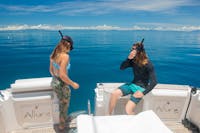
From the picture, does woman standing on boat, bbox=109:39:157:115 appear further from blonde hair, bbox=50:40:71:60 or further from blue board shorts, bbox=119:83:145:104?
blonde hair, bbox=50:40:71:60

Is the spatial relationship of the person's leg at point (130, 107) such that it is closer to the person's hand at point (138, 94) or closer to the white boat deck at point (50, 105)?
the person's hand at point (138, 94)

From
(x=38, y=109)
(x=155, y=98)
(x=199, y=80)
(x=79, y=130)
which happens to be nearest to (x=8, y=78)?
(x=38, y=109)

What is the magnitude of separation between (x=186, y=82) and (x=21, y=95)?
1223cm

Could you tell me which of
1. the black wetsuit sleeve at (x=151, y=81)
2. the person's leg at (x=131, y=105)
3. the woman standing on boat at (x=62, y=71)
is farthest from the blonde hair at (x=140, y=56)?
the woman standing on boat at (x=62, y=71)

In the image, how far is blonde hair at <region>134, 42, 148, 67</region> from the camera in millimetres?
2649

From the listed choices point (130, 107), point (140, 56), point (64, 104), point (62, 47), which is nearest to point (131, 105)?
point (130, 107)

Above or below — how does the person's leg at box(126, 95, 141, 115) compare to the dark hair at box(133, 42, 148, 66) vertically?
below

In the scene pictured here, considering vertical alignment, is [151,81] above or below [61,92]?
above

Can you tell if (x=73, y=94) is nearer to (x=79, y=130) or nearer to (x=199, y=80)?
(x=79, y=130)

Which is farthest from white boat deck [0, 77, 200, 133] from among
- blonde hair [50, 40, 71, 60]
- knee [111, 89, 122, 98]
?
blonde hair [50, 40, 71, 60]

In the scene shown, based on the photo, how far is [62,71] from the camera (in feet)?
7.29

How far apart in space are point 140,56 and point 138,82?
0.37m

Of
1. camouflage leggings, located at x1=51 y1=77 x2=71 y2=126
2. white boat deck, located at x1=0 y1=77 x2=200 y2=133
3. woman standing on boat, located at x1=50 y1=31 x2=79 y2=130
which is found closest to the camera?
woman standing on boat, located at x1=50 y1=31 x2=79 y2=130

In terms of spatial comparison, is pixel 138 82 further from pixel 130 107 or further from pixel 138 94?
pixel 130 107
